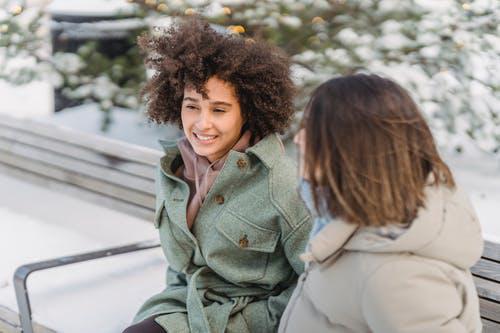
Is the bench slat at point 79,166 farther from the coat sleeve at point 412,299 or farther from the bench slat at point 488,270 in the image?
the coat sleeve at point 412,299

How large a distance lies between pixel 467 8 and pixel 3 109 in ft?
8.73

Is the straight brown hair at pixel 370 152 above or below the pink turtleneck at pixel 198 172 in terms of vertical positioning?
above

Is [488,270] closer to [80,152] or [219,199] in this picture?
[219,199]

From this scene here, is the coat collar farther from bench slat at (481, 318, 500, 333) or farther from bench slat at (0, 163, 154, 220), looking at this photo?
bench slat at (0, 163, 154, 220)

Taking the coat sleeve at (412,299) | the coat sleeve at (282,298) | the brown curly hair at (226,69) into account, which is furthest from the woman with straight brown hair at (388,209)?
the brown curly hair at (226,69)

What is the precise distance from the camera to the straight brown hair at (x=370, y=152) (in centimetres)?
176

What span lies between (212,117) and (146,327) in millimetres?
689

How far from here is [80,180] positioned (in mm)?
4066

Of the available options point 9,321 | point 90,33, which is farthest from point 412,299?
point 90,33

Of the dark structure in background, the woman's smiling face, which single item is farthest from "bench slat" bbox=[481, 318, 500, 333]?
the dark structure in background

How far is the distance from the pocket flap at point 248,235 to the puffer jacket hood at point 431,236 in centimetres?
50

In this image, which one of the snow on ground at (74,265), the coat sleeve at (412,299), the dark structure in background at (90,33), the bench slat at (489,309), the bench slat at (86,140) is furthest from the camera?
the dark structure in background at (90,33)

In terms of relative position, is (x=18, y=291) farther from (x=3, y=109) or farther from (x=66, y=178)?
(x=3, y=109)

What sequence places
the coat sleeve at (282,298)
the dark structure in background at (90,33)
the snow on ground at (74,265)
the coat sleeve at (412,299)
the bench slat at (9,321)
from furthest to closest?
the dark structure in background at (90,33) → the bench slat at (9,321) → the snow on ground at (74,265) → the coat sleeve at (282,298) → the coat sleeve at (412,299)
